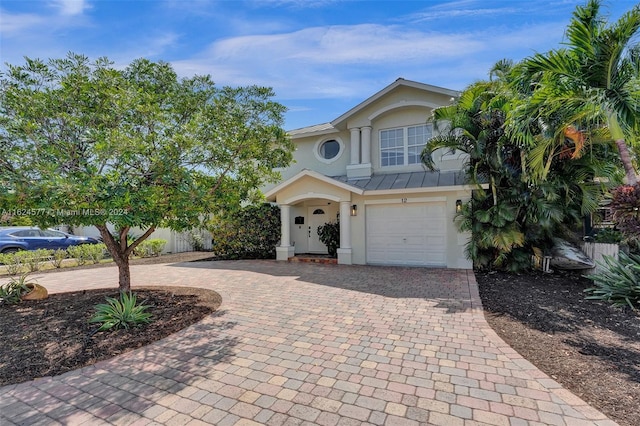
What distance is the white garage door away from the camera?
1122 centimetres

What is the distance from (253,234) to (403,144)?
7771 millimetres

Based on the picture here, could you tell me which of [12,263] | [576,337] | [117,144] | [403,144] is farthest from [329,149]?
[12,263]

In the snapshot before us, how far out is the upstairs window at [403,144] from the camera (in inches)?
509

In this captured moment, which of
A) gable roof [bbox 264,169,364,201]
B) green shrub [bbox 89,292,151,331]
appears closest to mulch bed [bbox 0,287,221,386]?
green shrub [bbox 89,292,151,331]

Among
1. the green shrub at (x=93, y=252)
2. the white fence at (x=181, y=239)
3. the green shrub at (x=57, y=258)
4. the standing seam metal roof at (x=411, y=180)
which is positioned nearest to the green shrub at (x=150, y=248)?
the white fence at (x=181, y=239)

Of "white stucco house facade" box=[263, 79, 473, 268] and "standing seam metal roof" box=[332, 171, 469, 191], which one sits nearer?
"standing seam metal roof" box=[332, 171, 469, 191]

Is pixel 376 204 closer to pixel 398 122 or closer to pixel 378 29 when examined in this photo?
pixel 398 122

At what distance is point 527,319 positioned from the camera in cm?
572

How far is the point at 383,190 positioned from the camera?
1155 cm

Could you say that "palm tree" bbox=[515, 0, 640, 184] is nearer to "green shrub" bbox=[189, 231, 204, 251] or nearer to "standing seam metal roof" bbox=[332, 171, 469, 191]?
"standing seam metal roof" bbox=[332, 171, 469, 191]

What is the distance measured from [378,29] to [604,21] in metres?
5.17

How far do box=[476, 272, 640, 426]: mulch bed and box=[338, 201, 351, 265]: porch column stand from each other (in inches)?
202

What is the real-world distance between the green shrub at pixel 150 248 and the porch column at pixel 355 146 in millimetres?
10833

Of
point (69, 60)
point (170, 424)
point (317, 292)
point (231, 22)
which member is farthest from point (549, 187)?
point (69, 60)
